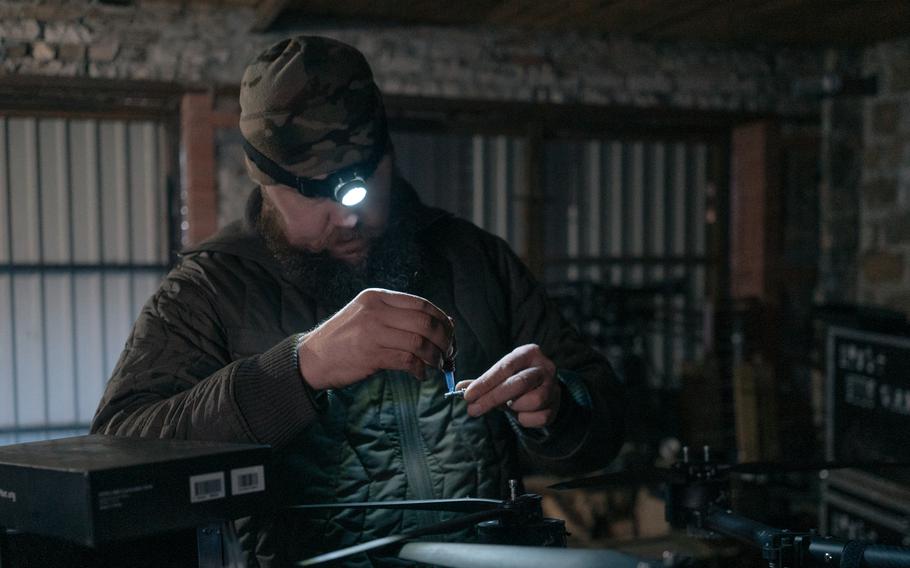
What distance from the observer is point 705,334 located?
5176 millimetres

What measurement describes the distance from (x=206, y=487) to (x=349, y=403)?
68cm

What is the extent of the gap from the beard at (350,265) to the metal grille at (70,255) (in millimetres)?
3142

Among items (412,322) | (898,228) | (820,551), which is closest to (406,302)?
(412,322)

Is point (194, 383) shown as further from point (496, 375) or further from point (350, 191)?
point (496, 375)

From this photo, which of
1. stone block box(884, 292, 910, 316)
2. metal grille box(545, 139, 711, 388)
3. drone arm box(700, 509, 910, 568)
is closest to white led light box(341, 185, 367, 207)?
drone arm box(700, 509, 910, 568)

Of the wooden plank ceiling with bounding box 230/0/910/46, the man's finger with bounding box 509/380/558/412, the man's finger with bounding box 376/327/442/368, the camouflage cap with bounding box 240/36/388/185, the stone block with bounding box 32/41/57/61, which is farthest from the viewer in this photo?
the wooden plank ceiling with bounding box 230/0/910/46

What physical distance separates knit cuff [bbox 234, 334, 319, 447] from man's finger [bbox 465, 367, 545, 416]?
0.24m

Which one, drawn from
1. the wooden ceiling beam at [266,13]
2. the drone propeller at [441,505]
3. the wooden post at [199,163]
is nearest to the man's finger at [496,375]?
the drone propeller at [441,505]

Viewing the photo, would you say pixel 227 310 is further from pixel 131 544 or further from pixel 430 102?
pixel 430 102

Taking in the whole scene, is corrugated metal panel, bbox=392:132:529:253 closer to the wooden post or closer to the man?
the wooden post

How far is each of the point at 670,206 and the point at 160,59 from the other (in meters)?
3.07

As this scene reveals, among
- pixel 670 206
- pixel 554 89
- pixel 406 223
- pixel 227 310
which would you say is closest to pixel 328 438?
pixel 227 310

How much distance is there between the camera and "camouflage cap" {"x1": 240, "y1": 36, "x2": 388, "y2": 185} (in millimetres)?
1556

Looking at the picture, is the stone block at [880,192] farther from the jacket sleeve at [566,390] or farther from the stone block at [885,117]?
the jacket sleeve at [566,390]
